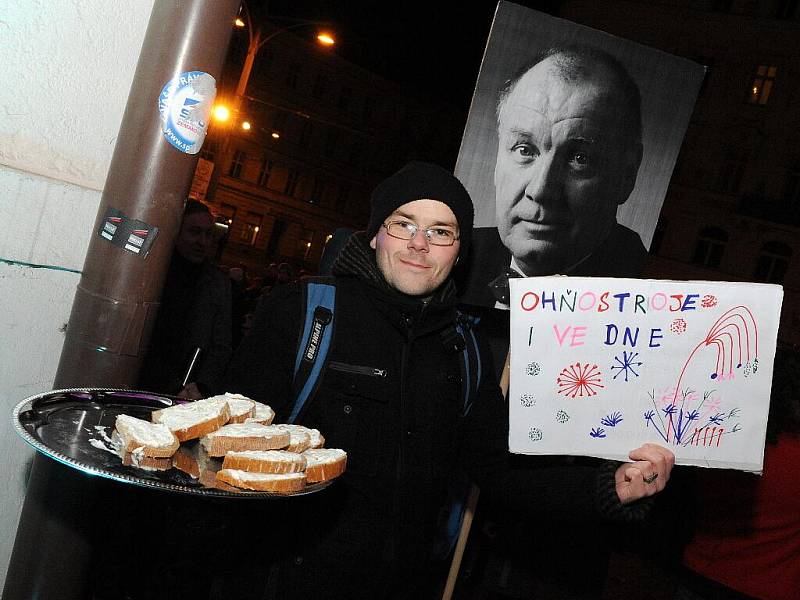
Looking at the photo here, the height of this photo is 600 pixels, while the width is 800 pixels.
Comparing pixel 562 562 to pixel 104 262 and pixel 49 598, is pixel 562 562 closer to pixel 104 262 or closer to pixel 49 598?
pixel 49 598

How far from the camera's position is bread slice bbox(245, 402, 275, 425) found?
78.1 inches

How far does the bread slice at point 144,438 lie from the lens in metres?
1.69

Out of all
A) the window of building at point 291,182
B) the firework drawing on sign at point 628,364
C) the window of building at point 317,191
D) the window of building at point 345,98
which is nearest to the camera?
the firework drawing on sign at point 628,364

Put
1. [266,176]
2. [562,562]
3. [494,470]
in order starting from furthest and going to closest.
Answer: [266,176], [562,562], [494,470]

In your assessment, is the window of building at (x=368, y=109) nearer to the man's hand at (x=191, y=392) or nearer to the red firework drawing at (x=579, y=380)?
the man's hand at (x=191, y=392)

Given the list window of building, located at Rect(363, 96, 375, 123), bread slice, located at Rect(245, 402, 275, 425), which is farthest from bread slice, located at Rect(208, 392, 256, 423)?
window of building, located at Rect(363, 96, 375, 123)

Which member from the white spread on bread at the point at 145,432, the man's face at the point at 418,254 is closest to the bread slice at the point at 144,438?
the white spread on bread at the point at 145,432

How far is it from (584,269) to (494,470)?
67.4 inches

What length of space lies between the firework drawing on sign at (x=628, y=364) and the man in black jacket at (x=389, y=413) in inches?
11.3

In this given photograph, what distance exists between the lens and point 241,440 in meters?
1.84

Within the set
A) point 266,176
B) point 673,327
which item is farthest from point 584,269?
point 266,176

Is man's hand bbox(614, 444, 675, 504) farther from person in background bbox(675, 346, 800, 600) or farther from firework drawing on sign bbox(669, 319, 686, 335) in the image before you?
person in background bbox(675, 346, 800, 600)

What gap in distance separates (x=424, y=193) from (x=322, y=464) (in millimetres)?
1114

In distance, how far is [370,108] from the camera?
173 ft
